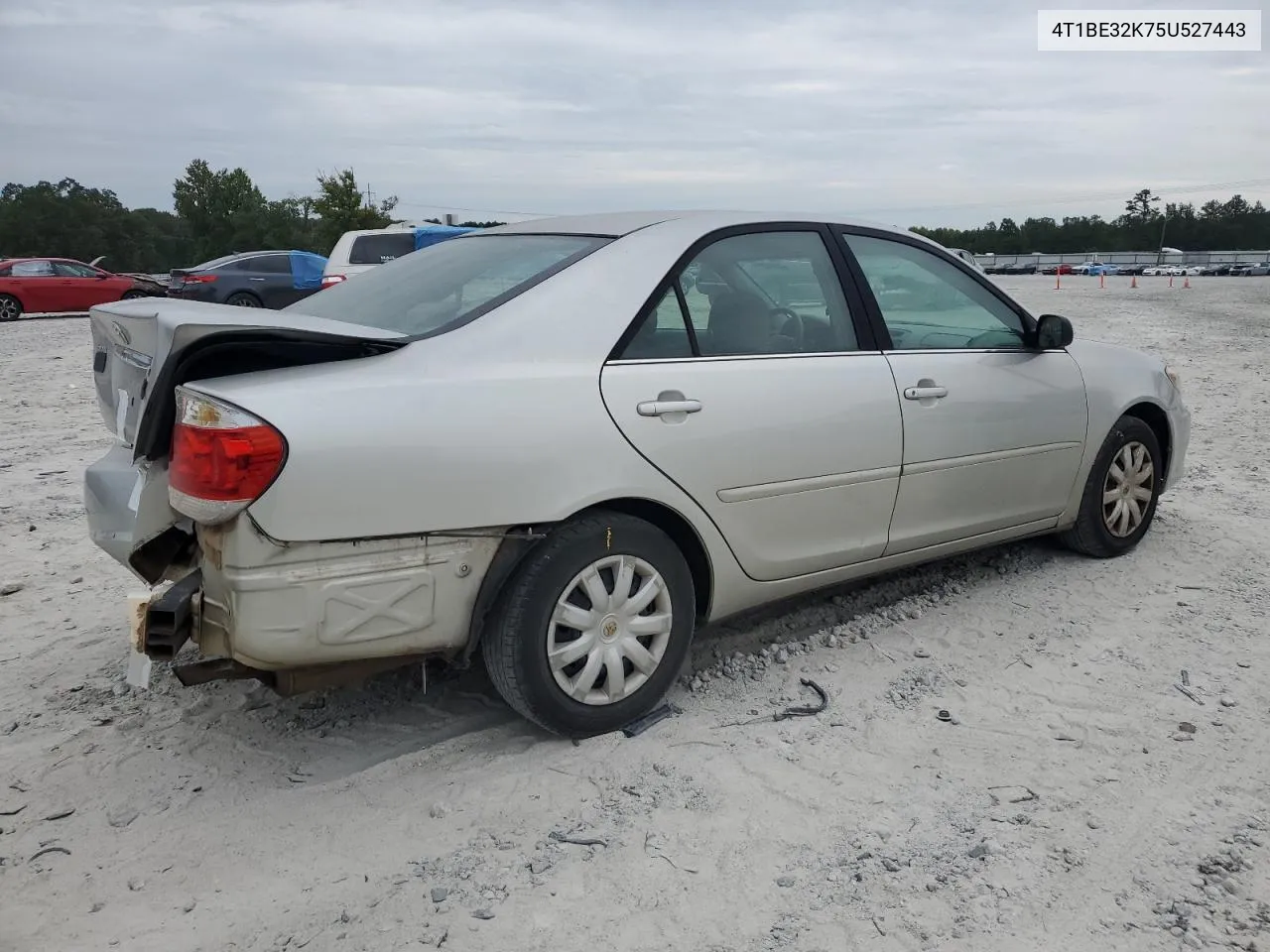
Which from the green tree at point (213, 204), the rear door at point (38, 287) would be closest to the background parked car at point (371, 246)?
the rear door at point (38, 287)

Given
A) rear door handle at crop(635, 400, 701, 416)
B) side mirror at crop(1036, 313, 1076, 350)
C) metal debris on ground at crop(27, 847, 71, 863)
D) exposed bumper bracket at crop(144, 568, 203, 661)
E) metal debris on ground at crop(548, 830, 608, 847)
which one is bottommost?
metal debris on ground at crop(27, 847, 71, 863)

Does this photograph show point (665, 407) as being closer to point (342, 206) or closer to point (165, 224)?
point (342, 206)

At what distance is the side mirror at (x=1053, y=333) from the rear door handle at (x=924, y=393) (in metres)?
0.68

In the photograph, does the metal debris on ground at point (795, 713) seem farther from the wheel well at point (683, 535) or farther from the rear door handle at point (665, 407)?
the rear door handle at point (665, 407)

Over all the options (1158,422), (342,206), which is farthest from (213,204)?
(1158,422)

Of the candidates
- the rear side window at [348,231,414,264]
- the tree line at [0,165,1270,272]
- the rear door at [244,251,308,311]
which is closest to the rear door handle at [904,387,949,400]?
the rear side window at [348,231,414,264]

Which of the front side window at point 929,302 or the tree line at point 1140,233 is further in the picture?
the tree line at point 1140,233

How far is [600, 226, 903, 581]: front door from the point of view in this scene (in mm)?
3260

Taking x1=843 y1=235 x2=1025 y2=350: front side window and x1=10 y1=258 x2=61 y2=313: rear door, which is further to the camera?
x1=10 y1=258 x2=61 y2=313: rear door

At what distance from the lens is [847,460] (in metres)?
3.66

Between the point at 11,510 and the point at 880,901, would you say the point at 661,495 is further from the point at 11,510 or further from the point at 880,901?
the point at 11,510

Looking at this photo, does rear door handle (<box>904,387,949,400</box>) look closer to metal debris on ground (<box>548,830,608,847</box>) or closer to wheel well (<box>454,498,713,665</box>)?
wheel well (<box>454,498,713,665</box>)

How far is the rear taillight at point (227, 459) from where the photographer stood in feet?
8.57

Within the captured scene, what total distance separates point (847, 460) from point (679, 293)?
0.83m
